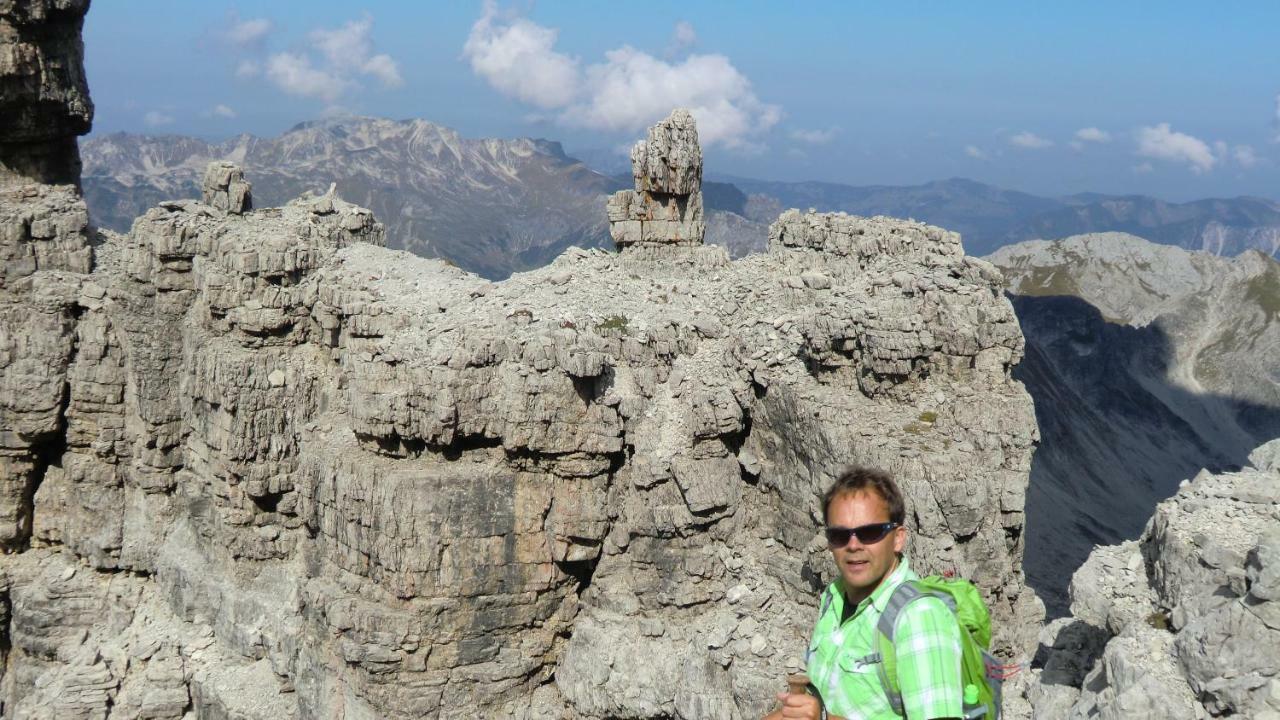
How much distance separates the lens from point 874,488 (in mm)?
9312

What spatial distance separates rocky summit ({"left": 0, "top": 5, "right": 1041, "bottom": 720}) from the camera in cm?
2867

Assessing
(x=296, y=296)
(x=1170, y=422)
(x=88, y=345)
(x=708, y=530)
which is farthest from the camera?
(x=1170, y=422)

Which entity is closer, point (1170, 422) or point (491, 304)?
point (491, 304)

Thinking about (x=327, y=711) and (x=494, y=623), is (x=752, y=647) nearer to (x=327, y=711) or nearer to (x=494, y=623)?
(x=494, y=623)

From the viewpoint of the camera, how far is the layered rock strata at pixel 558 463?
92.0 ft

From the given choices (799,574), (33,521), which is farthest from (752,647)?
(33,521)

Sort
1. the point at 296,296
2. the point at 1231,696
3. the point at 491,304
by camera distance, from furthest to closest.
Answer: the point at 296,296 → the point at 491,304 → the point at 1231,696

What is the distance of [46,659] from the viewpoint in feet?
140

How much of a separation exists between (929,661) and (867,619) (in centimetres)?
82

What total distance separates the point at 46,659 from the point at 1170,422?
111 m

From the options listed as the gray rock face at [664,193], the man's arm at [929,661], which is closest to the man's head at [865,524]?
the man's arm at [929,661]

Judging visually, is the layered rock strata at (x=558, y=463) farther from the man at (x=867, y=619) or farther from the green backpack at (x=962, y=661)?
the man at (x=867, y=619)

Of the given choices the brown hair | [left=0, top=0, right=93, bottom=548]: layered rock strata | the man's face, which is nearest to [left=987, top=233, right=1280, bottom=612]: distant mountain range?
[left=0, top=0, right=93, bottom=548]: layered rock strata

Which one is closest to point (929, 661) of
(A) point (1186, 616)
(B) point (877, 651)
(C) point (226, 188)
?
(B) point (877, 651)
